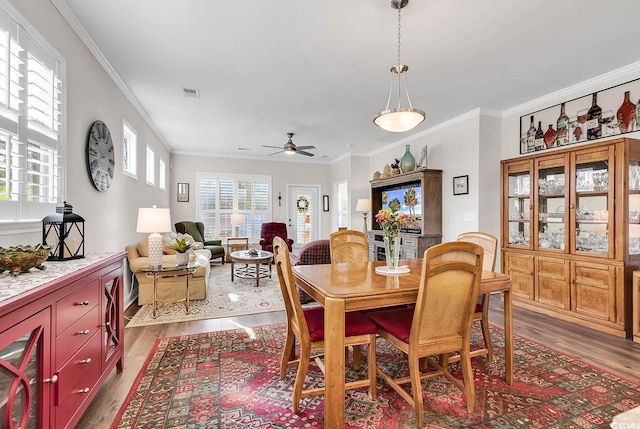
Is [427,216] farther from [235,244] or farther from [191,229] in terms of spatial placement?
[191,229]

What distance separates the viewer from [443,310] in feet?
5.74

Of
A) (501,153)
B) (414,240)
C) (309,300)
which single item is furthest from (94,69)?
(501,153)

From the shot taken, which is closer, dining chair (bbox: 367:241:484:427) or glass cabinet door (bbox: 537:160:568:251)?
dining chair (bbox: 367:241:484:427)

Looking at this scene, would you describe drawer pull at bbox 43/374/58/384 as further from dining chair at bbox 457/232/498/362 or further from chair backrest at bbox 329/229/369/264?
dining chair at bbox 457/232/498/362

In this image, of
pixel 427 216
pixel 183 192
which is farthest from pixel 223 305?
pixel 183 192

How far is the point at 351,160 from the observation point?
7.41m

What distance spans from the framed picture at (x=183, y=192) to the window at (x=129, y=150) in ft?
9.69

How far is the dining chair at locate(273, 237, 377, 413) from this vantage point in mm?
1773

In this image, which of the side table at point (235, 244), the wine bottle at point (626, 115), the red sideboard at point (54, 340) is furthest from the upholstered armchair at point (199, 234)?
the wine bottle at point (626, 115)

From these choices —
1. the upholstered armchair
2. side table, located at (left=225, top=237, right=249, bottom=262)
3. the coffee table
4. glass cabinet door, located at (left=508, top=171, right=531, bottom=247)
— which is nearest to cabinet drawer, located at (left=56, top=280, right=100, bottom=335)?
the coffee table

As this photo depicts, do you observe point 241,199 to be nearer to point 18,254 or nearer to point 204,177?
point 204,177

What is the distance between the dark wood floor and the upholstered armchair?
291cm

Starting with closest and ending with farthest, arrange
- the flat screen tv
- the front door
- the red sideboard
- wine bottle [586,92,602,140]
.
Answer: the red sideboard
wine bottle [586,92,602,140]
the flat screen tv
the front door

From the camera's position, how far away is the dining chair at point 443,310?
1665mm
